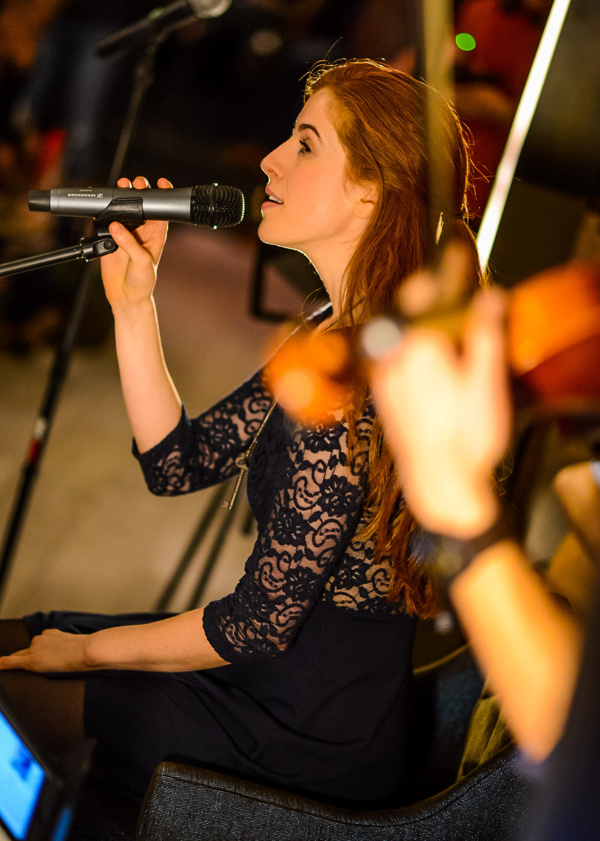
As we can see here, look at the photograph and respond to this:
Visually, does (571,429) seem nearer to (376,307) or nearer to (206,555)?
(376,307)

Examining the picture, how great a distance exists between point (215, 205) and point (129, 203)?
0.38 feet

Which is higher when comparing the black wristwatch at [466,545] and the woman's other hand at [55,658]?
the black wristwatch at [466,545]

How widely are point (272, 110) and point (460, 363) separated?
5.17 meters

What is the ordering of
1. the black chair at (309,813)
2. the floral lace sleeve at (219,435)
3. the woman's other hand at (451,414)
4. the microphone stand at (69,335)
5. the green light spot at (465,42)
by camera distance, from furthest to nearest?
the green light spot at (465,42) → the microphone stand at (69,335) → the floral lace sleeve at (219,435) → the black chair at (309,813) → the woman's other hand at (451,414)

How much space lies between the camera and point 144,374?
1.22 metres

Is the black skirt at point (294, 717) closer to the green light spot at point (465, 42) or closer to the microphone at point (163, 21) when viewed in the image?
the microphone at point (163, 21)

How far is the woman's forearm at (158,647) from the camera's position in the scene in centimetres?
99

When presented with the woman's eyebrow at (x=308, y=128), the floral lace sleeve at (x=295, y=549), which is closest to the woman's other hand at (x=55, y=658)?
the floral lace sleeve at (x=295, y=549)

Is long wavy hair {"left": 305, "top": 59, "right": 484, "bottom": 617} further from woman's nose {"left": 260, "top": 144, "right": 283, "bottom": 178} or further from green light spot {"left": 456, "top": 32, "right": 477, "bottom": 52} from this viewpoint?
green light spot {"left": 456, "top": 32, "right": 477, "bottom": 52}

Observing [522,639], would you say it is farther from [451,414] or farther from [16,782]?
[16,782]

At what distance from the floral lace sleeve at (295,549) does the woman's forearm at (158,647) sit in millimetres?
31

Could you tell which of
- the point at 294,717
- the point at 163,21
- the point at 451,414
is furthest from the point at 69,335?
the point at 451,414

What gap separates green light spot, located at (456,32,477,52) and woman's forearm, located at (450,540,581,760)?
170cm

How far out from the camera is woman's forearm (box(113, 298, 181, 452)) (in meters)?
1.21
